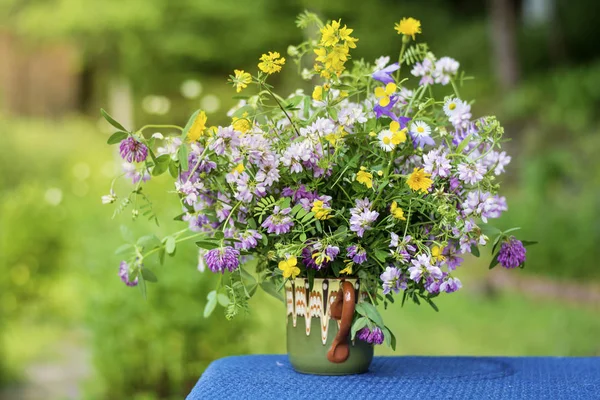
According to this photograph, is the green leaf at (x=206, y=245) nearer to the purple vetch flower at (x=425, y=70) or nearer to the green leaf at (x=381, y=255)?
the green leaf at (x=381, y=255)

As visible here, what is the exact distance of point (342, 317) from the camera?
1.33 meters

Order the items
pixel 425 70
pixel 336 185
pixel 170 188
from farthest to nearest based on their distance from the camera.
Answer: pixel 170 188
pixel 425 70
pixel 336 185

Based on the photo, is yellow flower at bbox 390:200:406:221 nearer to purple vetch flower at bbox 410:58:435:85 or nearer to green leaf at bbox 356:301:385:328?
green leaf at bbox 356:301:385:328

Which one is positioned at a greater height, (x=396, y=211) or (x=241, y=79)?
(x=241, y=79)

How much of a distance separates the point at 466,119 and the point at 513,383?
417 millimetres

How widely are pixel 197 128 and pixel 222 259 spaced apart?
203 mm

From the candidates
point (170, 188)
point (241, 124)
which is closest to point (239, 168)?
point (241, 124)

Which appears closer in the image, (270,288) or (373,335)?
(373,335)

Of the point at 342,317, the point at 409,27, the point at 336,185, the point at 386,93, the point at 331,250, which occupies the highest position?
the point at 409,27

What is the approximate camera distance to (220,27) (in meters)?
11.1

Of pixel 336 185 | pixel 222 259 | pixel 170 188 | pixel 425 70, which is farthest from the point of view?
pixel 170 188

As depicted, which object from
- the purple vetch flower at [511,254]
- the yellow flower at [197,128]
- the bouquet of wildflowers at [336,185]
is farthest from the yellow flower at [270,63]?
the purple vetch flower at [511,254]

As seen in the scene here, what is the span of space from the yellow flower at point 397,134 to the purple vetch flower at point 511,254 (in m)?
0.24

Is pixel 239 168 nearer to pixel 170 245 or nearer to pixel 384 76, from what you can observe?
pixel 170 245
